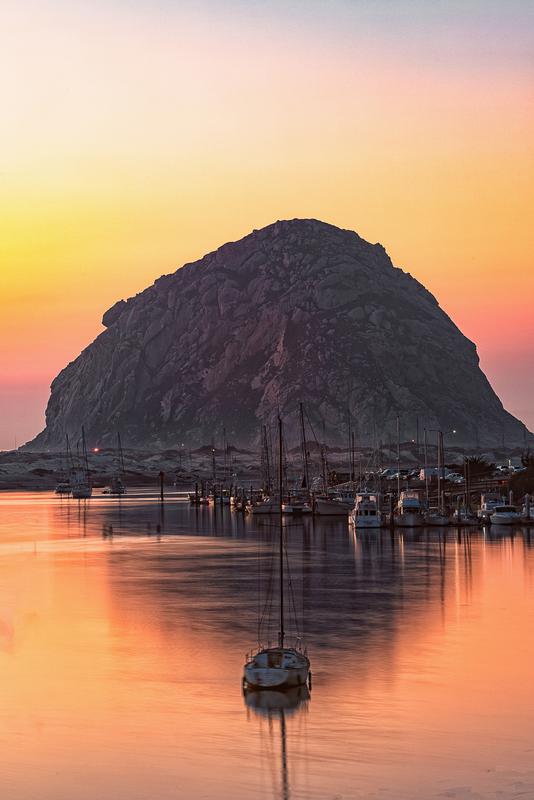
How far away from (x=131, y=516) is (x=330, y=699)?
453ft

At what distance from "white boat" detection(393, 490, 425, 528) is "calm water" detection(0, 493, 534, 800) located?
3734 centimetres

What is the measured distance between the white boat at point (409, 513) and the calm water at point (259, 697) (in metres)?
37.3

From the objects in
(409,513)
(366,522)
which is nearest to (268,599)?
(366,522)

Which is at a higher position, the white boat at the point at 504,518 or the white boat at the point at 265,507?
the white boat at the point at 265,507

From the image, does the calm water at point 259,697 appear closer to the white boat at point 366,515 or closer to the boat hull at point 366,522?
the boat hull at point 366,522

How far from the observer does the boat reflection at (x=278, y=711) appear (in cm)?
3565

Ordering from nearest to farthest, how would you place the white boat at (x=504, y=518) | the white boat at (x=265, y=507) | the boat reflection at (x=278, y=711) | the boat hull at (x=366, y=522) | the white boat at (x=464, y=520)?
the boat reflection at (x=278, y=711)
the boat hull at (x=366, y=522)
the white boat at (x=464, y=520)
the white boat at (x=504, y=518)
the white boat at (x=265, y=507)

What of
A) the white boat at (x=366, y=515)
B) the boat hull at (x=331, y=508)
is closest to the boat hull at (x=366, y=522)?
the white boat at (x=366, y=515)

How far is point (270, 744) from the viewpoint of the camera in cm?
3847

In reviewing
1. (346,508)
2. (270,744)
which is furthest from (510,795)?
(346,508)

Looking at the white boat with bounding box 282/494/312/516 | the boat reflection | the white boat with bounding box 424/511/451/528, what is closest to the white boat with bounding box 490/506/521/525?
the white boat with bounding box 424/511/451/528

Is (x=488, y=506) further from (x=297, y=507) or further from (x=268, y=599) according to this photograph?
(x=268, y=599)

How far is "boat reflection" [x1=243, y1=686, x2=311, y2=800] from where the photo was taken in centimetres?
3565

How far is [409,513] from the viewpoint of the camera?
138125 mm
